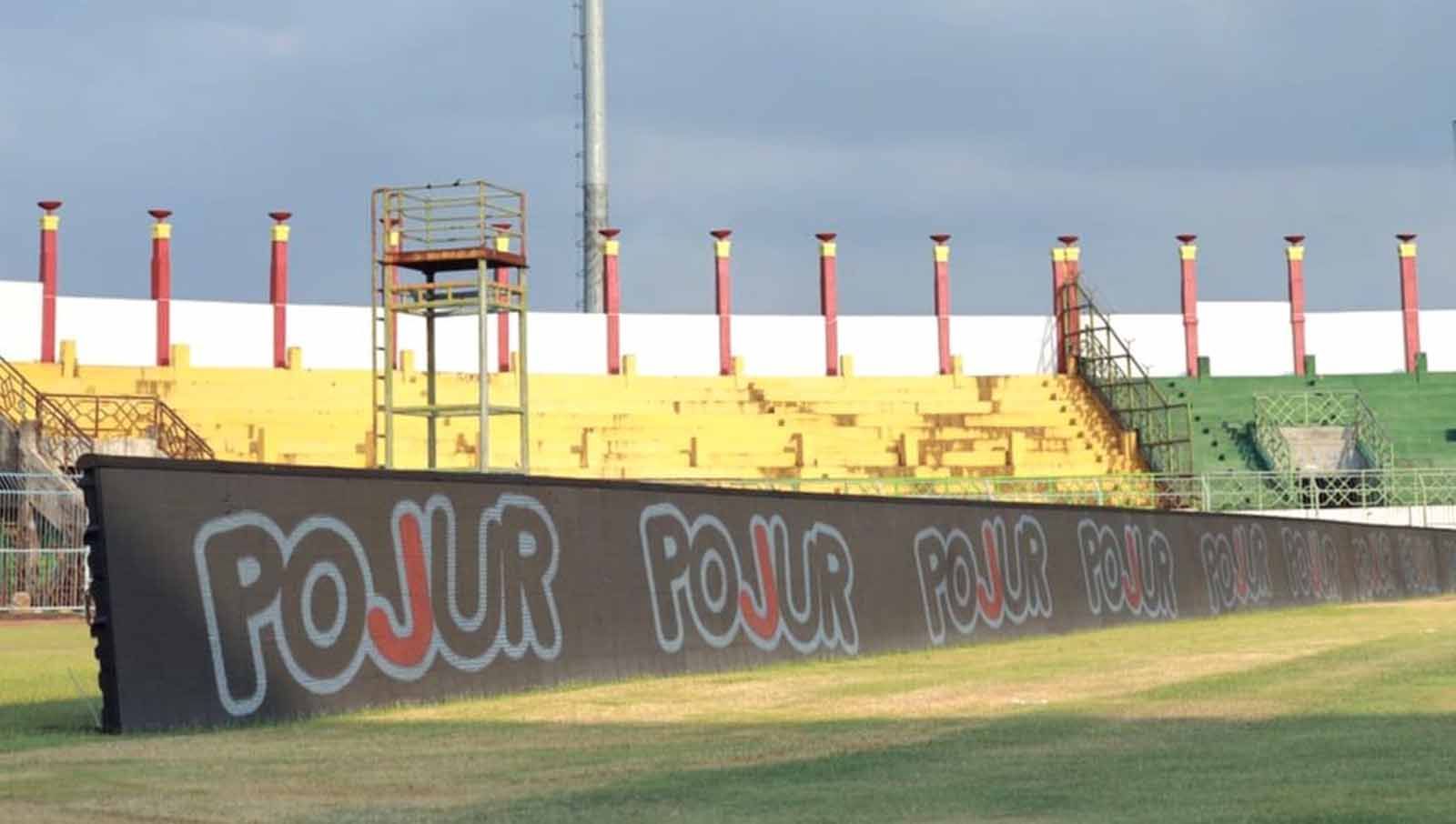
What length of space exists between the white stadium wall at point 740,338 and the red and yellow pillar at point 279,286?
0.60 m

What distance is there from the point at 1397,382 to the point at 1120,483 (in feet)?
59.6

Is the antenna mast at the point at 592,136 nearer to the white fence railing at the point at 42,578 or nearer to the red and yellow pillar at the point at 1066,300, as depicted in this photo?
the red and yellow pillar at the point at 1066,300

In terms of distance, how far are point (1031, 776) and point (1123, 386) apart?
194 ft

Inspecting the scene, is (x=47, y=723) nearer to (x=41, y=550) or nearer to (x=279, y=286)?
(x=41, y=550)

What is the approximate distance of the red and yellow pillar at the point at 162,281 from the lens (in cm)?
6338

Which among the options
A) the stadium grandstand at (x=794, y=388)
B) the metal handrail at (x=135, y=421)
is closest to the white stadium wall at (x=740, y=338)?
the stadium grandstand at (x=794, y=388)

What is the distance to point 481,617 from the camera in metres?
16.7

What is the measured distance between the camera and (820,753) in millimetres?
12172

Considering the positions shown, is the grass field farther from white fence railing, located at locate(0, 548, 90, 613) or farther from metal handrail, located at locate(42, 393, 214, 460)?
metal handrail, located at locate(42, 393, 214, 460)

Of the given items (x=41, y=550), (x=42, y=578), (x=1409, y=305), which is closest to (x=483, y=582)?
(x=41, y=550)

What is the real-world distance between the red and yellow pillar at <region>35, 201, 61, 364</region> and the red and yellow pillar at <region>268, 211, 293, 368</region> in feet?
22.4

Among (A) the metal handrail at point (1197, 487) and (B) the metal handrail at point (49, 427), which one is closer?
(B) the metal handrail at point (49, 427)

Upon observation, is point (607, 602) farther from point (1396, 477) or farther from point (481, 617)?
point (1396, 477)

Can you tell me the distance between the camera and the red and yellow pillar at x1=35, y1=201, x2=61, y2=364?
62156 mm
